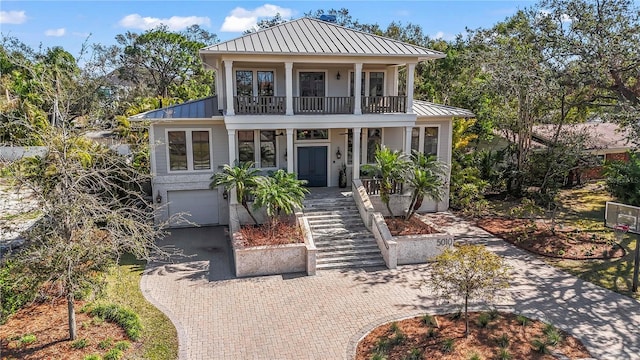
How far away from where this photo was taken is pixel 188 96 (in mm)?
40000

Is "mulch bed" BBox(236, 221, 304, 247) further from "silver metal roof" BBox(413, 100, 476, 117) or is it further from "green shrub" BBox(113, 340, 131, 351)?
"silver metal roof" BBox(413, 100, 476, 117)

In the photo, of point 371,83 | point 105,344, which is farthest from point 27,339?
point 371,83

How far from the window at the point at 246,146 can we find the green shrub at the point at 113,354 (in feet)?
35.5

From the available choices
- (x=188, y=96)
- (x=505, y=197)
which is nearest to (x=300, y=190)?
(x=505, y=197)

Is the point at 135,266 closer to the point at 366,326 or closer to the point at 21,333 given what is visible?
the point at 21,333

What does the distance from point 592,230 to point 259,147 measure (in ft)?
46.9

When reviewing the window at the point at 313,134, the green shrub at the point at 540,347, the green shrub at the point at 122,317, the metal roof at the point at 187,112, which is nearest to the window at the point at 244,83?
the metal roof at the point at 187,112

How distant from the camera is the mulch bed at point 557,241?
15352 mm

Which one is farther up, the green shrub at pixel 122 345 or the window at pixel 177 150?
the window at pixel 177 150

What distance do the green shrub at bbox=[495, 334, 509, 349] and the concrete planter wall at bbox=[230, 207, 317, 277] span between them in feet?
19.4

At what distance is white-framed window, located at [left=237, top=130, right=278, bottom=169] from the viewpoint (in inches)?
735

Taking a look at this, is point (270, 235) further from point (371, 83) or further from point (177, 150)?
point (371, 83)

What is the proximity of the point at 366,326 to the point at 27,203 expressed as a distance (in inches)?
314

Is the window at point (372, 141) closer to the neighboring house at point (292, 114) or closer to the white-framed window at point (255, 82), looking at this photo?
the neighboring house at point (292, 114)
